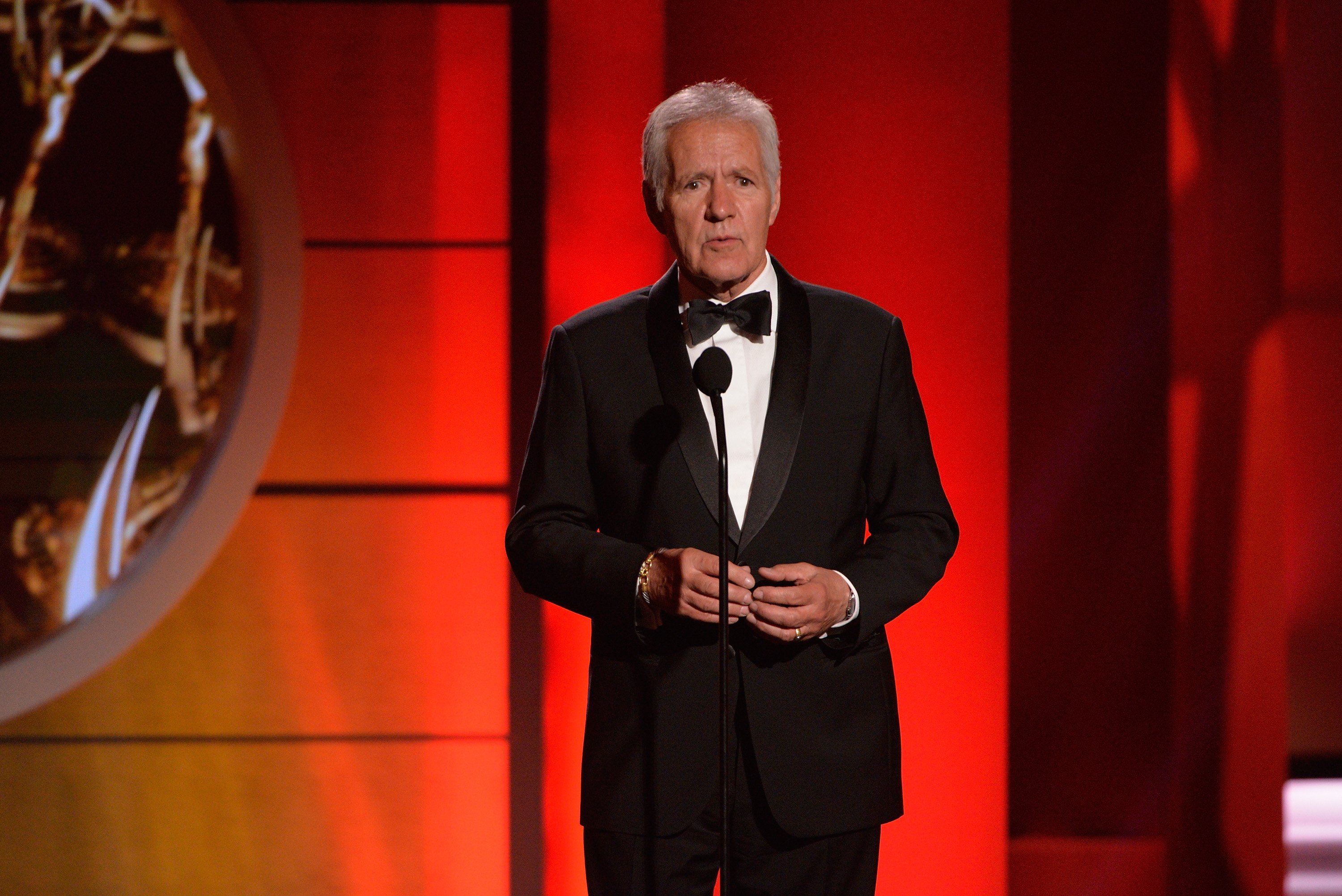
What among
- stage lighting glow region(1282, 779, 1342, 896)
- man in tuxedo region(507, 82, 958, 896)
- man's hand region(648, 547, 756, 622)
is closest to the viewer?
man's hand region(648, 547, 756, 622)

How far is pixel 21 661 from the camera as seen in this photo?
8.16ft

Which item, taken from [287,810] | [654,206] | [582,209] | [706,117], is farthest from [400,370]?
[706,117]

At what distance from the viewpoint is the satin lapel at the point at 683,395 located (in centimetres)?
142

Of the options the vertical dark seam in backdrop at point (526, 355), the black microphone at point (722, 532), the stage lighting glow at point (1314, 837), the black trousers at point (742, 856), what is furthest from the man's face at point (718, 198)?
the stage lighting glow at point (1314, 837)

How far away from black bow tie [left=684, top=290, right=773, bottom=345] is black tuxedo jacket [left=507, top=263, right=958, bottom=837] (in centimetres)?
5

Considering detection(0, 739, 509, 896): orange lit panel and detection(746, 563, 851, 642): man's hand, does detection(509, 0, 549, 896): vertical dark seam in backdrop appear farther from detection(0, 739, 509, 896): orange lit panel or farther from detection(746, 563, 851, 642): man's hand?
detection(746, 563, 851, 642): man's hand

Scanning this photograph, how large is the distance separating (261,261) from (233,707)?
1.02 metres

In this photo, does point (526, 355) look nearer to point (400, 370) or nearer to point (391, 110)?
point (400, 370)

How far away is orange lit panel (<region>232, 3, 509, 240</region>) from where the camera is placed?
8.27 ft

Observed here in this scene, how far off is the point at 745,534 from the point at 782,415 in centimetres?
17

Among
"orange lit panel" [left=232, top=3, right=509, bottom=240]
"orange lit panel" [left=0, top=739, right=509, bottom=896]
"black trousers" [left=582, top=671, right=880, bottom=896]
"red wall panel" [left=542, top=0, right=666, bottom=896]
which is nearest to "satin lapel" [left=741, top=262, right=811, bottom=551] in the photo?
"black trousers" [left=582, top=671, right=880, bottom=896]

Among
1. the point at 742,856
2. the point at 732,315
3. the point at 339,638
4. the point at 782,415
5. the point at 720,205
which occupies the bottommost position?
the point at 742,856

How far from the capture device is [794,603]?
129 centimetres

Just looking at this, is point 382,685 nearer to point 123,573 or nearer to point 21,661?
point 123,573
